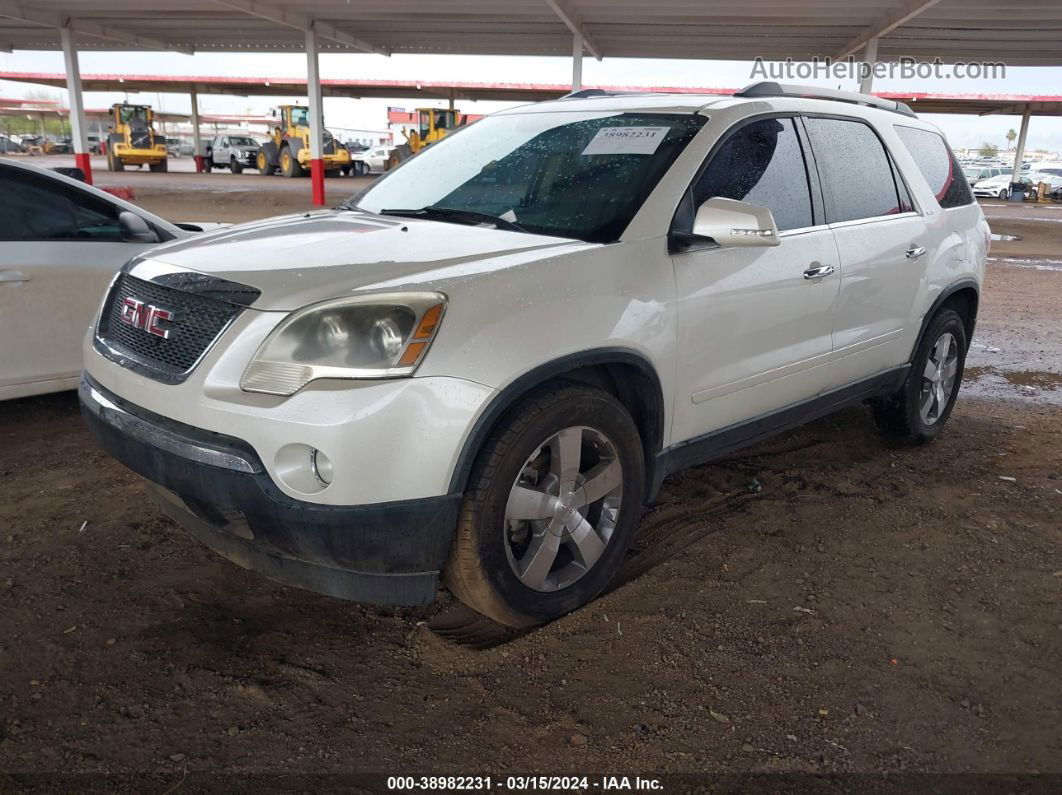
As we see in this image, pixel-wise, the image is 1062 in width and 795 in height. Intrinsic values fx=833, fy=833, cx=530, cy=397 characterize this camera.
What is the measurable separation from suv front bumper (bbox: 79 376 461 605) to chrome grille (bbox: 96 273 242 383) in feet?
0.51

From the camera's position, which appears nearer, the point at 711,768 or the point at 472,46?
the point at 711,768

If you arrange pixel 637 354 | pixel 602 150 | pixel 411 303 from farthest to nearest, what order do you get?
pixel 602 150, pixel 637 354, pixel 411 303

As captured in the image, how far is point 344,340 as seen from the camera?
2291 millimetres

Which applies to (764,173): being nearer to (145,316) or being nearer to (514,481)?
(514,481)

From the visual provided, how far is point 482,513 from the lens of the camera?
2391 mm

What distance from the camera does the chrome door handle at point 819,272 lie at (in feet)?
11.0

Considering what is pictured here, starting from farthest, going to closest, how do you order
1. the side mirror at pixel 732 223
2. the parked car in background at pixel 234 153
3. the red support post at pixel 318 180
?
the parked car in background at pixel 234 153 → the red support post at pixel 318 180 → the side mirror at pixel 732 223

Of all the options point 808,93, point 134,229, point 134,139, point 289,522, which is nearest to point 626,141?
point 808,93

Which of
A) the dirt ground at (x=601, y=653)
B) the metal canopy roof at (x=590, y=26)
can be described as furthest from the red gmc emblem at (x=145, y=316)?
the metal canopy roof at (x=590, y=26)

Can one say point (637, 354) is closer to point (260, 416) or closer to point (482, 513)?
point (482, 513)

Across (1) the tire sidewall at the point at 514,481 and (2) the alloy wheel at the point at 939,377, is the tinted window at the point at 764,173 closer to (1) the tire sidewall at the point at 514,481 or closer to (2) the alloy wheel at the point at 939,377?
(1) the tire sidewall at the point at 514,481

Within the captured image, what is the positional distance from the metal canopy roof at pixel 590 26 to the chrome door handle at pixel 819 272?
1261 cm

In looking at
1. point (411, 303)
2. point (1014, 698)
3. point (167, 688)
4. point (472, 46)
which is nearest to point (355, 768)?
point (167, 688)

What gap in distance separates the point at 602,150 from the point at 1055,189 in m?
42.7
